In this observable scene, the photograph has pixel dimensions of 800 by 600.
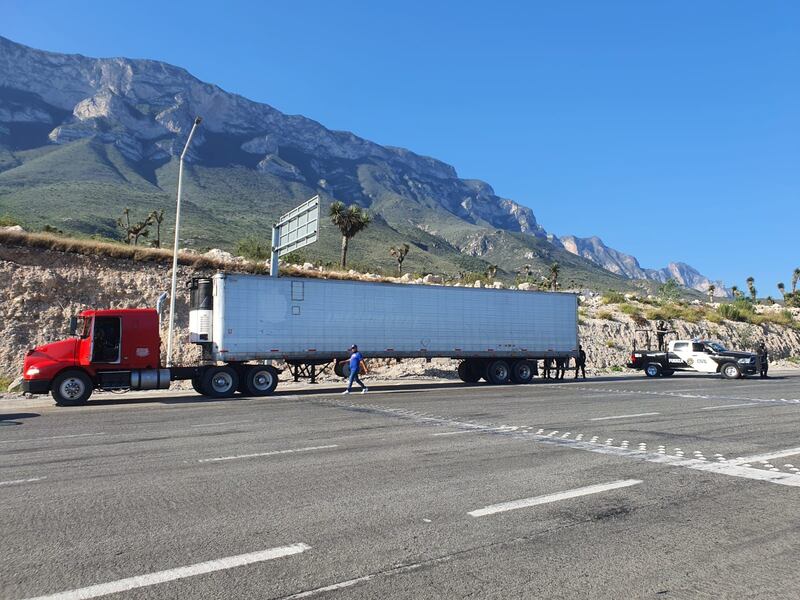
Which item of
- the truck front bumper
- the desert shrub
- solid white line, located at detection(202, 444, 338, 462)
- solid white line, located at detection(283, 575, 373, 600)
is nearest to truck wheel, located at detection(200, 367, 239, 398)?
the truck front bumper

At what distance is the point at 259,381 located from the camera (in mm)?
23328

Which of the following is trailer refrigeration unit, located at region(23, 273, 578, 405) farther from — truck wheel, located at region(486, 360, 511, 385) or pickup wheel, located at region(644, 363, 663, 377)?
pickup wheel, located at region(644, 363, 663, 377)

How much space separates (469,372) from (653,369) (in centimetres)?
1166

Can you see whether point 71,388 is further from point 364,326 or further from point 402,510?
point 402,510

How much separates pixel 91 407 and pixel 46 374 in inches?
70.7

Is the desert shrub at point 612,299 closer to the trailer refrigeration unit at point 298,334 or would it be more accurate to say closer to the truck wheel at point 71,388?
the trailer refrigeration unit at point 298,334

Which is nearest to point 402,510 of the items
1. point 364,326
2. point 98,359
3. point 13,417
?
point 13,417

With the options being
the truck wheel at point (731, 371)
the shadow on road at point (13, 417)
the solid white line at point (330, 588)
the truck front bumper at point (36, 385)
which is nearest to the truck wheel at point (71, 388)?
the truck front bumper at point (36, 385)

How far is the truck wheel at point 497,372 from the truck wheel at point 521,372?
39 centimetres

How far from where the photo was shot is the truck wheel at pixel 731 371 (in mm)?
31688

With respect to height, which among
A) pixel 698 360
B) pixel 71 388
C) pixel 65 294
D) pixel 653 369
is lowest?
pixel 71 388

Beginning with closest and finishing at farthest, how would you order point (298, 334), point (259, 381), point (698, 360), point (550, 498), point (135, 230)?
point (550, 498) → point (259, 381) → point (298, 334) → point (698, 360) → point (135, 230)

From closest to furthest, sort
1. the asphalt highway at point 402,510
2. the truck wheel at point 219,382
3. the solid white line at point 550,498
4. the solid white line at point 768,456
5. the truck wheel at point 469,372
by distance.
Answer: the asphalt highway at point 402,510 → the solid white line at point 550,498 → the solid white line at point 768,456 → the truck wheel at point 219,382 → the truck wheel at point 469,372

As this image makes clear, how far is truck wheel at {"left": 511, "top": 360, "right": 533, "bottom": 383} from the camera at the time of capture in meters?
29.5
